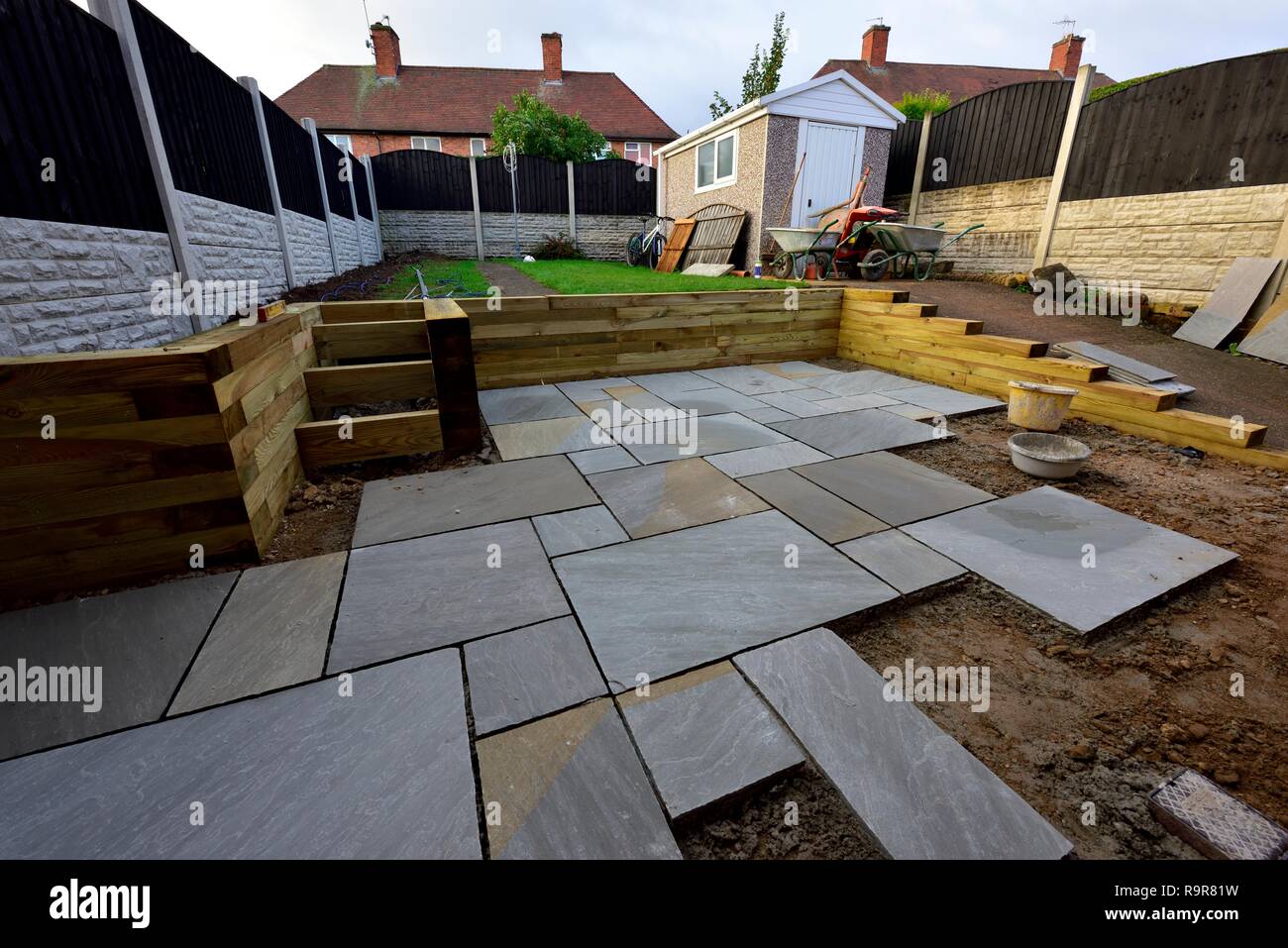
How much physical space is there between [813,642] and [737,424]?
2.21 meters

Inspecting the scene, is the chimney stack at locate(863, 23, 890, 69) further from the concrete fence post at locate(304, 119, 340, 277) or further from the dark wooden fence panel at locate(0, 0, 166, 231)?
the dark wooden fence panel at locate(0, 0, 166, 231)

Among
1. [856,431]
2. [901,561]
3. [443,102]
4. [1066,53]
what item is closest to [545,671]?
[901,561]

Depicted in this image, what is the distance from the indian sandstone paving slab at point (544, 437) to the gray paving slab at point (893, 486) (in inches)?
54.4

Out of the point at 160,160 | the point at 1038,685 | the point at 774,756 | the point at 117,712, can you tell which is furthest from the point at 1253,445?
the point at 160,160

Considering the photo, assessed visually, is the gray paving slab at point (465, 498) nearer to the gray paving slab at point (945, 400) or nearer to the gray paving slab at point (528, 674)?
the gray paving slab at point (528, 674)

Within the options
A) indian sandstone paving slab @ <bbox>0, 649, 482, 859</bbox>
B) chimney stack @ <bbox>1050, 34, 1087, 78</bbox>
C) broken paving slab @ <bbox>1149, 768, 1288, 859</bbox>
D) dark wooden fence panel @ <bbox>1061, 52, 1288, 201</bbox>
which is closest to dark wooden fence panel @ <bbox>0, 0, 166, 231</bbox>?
indian sandstone paving slab @ <bbox>0, 649, 482, 859</bbox>

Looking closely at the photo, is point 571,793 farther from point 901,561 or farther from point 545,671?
point 901,561

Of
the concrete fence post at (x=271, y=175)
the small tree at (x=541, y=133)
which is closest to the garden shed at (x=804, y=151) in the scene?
the concrete fence post at (x=271, y=175)

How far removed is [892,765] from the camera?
129 cm

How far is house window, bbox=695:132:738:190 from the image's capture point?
994 cm

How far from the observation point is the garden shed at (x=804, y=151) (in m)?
8.80

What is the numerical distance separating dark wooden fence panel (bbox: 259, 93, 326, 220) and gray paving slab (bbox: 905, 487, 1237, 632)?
6.99 m

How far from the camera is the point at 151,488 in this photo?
1.91 m

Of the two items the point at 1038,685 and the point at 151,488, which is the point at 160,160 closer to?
the point at 151,488
